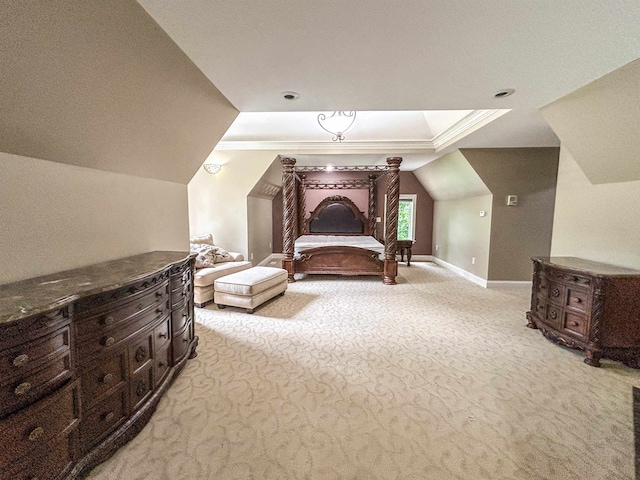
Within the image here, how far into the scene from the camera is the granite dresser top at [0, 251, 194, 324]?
110cm

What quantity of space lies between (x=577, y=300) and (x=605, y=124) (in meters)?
1.62

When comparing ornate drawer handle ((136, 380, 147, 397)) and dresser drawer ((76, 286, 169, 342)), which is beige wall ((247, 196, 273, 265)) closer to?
dresser drawer ((76, 286, 169, 342))

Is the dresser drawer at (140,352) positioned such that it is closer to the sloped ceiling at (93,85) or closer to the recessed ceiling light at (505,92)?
the sloped ceiling at (93,85)

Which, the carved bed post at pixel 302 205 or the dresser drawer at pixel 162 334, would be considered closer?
the dresser drawer at pixel 162 334

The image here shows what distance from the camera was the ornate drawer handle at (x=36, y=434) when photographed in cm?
111

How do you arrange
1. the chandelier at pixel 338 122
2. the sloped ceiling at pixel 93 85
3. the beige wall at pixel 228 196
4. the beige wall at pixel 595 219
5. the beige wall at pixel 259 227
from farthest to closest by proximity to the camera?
the beige wall at pixel 259 227 → the beige wall at pixel 228 196 → the chandelier at pixel 338 122 → the beige wall at pixel 595 219 → the sloped ceiling at pixel 93 85

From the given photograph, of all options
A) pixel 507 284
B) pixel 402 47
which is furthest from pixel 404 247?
pixel 402 47

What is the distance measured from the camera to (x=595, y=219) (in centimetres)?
302

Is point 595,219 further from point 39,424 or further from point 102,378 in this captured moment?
point 39,424

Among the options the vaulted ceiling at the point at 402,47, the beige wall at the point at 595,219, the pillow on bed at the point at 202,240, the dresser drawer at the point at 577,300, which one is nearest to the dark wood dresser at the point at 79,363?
the vaulted ceiling at the point at 402,47

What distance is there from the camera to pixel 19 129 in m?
1.39

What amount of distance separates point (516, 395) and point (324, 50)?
9.44ft

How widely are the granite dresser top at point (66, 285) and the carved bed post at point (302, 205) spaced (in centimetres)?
537

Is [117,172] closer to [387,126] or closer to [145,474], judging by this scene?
[145,474]
